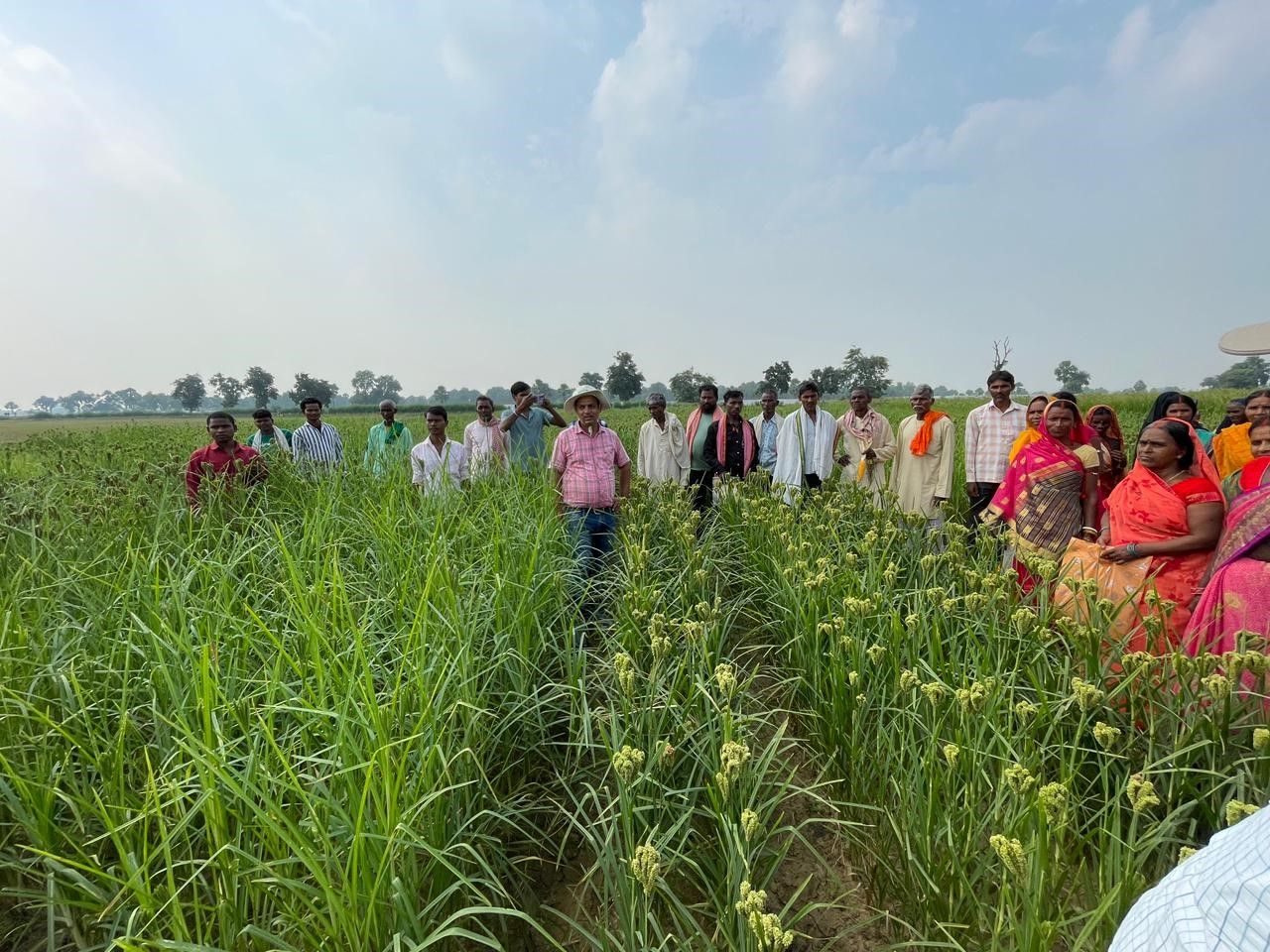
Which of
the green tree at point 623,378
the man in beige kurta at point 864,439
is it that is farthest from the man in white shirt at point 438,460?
the green tree at point 623,378

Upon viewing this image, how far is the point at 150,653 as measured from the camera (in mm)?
2326

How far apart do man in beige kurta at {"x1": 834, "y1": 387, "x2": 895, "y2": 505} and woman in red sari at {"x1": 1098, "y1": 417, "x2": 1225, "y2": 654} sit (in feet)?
9.61

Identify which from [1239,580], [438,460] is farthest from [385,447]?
[1239,580]

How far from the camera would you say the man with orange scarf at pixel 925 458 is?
228 inches

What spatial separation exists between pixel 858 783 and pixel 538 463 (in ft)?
13.5

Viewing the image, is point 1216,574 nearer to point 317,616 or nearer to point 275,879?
point 275,879

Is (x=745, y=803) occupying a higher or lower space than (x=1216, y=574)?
lower

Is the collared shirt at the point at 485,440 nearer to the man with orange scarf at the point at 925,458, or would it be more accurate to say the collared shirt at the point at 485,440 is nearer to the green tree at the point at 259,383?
the man with orange scarf at the point at 925,458

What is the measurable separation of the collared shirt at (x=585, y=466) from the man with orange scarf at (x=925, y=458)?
3148mm

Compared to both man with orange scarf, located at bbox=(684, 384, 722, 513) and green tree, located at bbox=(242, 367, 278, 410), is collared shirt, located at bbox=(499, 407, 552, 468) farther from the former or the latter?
green tree, located at bbox=(242, 367, 278, 410)

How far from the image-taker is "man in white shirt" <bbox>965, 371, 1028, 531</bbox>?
5727 millimetres

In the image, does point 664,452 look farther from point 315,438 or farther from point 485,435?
point 315,438

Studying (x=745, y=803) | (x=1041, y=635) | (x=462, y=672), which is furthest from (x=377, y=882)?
(x=1041, y=635)

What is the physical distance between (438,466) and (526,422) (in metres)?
1.38
